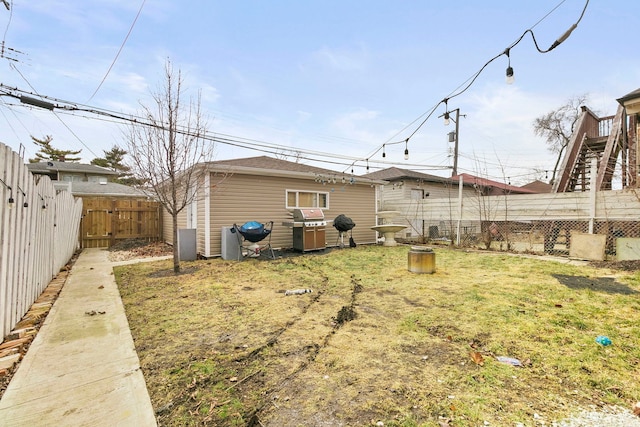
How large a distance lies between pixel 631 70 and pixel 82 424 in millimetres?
12874

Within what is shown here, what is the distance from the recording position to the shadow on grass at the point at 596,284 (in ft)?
14.4

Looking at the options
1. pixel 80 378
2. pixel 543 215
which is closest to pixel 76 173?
pixel 80 378

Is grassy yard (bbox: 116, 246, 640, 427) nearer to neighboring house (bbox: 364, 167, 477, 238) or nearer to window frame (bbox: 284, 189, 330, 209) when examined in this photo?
window frame (bbox: 284, 189, 330, 209)

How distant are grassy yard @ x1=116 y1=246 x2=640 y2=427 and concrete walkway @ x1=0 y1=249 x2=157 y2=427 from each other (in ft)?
0.47

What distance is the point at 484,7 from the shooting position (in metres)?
6.44

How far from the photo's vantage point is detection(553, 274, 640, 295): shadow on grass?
440cm

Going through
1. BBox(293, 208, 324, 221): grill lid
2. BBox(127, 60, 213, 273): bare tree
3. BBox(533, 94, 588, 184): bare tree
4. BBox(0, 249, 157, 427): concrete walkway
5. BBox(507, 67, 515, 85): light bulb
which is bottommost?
BBox(0, 249, 157, 427): concrete walkway

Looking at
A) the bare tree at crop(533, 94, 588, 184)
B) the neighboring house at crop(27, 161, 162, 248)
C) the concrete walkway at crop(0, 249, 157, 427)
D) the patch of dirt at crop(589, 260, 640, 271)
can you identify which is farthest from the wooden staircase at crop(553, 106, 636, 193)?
the neighboring house at crop(27, 161, 162, 248)

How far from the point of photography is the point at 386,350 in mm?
2533

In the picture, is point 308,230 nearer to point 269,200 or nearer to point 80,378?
point 269,200

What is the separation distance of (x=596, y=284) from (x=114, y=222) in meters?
13.9

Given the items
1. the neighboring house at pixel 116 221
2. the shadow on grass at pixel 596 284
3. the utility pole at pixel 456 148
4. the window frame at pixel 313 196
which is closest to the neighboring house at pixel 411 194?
the utility pole at pixel 456 148

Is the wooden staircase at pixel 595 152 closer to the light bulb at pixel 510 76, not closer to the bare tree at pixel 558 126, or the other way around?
the light bulb at pixel 510 76

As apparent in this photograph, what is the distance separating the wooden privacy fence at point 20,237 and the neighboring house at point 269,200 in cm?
349
